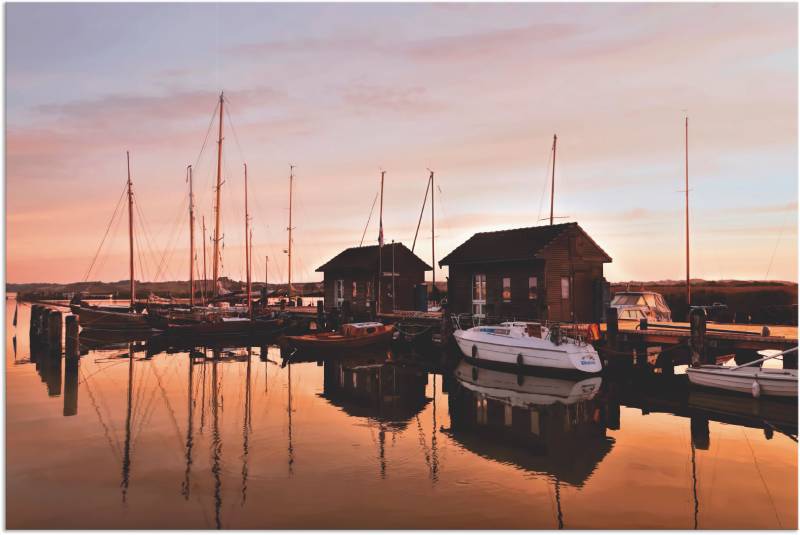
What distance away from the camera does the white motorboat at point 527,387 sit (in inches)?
946

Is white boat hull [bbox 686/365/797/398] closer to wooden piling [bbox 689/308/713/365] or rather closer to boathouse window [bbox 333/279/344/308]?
wooden piling [bbox 689/308/713/365]

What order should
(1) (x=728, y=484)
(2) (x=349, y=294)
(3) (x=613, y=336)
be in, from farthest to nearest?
(2) (x=349, y=294)
(3) (x=613, y=336)
(1) (x=728, y=484)

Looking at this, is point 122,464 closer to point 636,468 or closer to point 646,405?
point 636,468

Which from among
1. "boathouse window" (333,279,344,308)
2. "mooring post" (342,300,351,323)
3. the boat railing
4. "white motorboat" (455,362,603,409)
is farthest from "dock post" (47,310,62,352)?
"white motorboat" (455,362,603,409)

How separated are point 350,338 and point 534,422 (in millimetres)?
20240

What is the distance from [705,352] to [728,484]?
1234 cm

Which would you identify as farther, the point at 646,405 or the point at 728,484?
the point at 646,405

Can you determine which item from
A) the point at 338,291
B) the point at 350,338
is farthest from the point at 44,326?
the point at 338,291

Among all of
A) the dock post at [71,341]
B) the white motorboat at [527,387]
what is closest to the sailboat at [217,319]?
the dock post at [71,341]


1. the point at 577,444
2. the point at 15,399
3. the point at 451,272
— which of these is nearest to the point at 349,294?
the point at 451,272


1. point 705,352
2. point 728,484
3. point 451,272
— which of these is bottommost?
point 728,484

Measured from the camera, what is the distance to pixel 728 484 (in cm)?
1451

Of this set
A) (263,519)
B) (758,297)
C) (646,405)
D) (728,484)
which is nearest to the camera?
(263,519)

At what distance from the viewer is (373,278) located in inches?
2010
